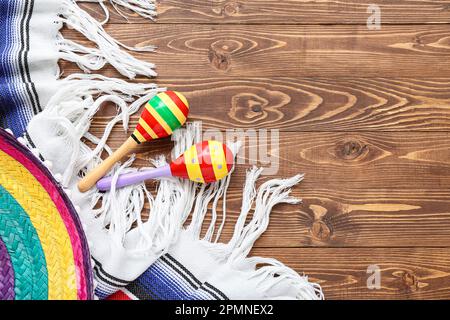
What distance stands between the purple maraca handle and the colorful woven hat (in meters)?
0.11

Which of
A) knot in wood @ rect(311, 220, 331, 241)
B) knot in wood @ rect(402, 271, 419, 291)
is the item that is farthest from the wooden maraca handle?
knot in wood @ rect(402, 271, 419, 291)

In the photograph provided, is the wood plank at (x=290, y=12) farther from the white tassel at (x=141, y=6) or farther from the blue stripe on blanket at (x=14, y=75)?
the blue stripe on blanket at (x=14, y=75)

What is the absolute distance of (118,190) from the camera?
3.37 feet

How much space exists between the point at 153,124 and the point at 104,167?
118 mm

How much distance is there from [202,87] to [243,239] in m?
0.30

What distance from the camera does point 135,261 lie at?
3.28ft

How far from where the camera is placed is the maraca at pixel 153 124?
39.4 inches

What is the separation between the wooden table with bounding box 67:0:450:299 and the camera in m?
1.05

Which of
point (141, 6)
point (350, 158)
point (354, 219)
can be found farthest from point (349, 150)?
point (141, 6)

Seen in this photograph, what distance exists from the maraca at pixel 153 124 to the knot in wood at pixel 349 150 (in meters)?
0.31

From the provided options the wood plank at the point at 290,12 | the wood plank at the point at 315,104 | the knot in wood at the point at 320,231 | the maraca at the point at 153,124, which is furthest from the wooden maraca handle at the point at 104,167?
the knot in wood at the point at 320,231

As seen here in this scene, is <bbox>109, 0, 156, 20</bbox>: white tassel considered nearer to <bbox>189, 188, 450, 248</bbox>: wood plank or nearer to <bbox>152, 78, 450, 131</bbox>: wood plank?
<bbox>152, 78, 450, 131</bbox>: wood plank

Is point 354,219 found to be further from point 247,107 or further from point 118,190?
point 118,190
